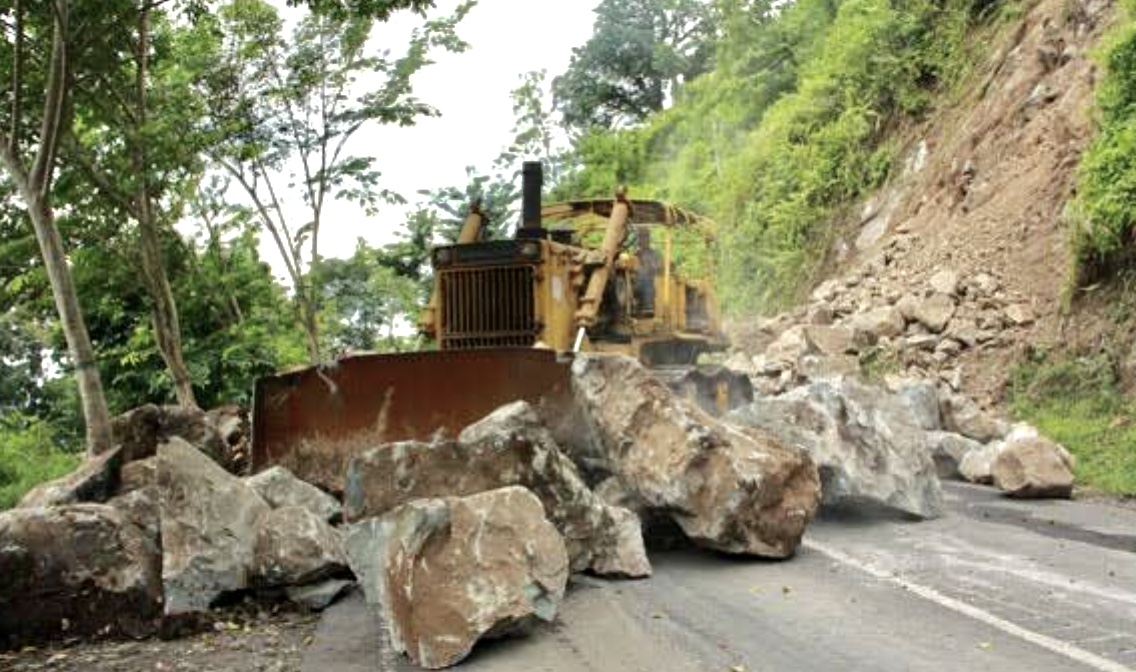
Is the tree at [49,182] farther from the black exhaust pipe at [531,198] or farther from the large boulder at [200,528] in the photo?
the black exhaust pipe at [531,198]

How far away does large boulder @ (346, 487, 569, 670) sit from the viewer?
5082 millimetres

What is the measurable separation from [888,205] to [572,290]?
33.4ft

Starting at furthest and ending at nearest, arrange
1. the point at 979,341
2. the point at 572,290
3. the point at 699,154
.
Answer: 1. the point at 699,154
2. the point at 979,341
3. the point at 572,290

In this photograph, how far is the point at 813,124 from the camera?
23188 mm

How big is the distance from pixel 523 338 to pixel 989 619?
5974 mm

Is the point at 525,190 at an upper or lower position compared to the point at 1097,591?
upper

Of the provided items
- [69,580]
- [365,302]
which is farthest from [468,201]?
[69,580]

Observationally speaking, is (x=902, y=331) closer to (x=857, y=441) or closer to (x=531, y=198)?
(x=531, y=198)

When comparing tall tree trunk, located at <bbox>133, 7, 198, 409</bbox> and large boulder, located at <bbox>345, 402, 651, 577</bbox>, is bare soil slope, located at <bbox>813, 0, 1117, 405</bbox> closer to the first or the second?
large boulder, located at <bbox>345, 402, 651, 577</bbox>

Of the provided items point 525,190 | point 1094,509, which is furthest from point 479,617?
point 525,190

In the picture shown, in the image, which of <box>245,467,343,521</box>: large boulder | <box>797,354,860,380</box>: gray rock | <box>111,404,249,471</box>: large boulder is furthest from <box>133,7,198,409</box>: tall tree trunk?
<box>797,354,860,380</box>: gray rock

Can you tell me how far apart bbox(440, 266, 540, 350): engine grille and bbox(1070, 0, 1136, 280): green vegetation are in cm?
659

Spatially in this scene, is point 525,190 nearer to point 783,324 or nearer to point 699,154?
point 783,324

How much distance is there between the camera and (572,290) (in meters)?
11.2
